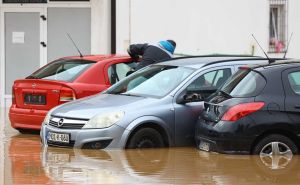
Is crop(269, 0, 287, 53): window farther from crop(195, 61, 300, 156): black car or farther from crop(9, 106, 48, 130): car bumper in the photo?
crop(195, 61, 300, 156): black car

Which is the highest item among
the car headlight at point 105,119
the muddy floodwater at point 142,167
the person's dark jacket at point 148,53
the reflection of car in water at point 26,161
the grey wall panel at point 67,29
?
the grey wall panel at point 67,29

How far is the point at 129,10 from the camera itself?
18.4 meters

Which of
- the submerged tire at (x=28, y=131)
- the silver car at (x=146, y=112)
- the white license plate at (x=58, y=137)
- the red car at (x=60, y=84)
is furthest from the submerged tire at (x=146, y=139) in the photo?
the submerged tire at (x=28, y=131)

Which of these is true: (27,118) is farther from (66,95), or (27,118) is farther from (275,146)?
(275,146)

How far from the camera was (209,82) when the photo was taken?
10844 millimetres

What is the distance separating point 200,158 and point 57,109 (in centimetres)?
231

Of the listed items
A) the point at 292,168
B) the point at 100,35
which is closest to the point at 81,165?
the point at 292,168

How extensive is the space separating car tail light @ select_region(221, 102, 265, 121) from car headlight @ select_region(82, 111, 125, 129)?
1509mm

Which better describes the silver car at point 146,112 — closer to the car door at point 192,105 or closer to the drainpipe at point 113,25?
the car door at point 192,105

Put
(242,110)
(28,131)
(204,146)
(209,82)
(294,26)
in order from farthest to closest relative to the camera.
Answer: (294,26) < (28,131) < (209,82) < (204,146) < (242,110)

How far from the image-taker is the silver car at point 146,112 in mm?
9898

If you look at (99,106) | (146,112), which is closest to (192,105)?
(146,112)

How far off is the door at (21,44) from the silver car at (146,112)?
7.67m

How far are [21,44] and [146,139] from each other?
363 inches
